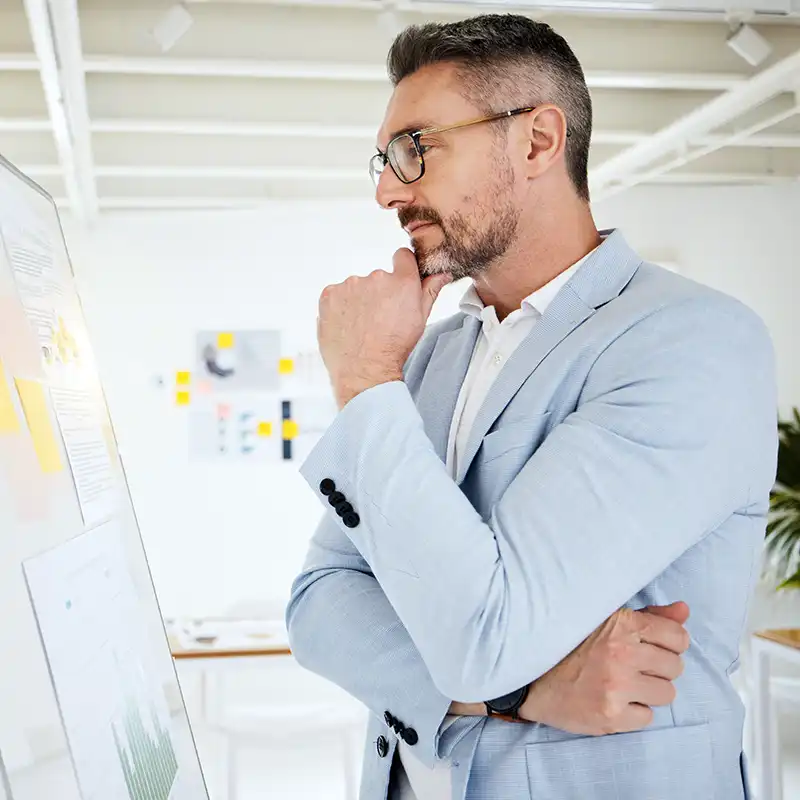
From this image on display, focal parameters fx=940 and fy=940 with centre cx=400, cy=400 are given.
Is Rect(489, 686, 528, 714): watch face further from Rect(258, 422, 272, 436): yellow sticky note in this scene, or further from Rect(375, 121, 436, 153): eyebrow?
Rect(258, 422, 272, 436): yellow sticky note

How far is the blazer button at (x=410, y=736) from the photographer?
119cm

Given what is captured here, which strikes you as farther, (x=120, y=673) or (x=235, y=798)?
(x=235, y=798)

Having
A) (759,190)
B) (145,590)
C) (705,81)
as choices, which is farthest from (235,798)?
(759,190)

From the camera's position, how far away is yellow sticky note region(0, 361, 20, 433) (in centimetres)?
94

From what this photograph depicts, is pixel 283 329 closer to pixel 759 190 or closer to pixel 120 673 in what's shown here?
pixel 759 190

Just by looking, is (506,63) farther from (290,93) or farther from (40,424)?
(290,93)

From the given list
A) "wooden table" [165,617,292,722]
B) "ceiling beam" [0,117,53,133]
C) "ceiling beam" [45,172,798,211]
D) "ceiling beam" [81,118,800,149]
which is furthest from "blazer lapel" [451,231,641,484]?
"ceiling beam" [45,172,798,211]

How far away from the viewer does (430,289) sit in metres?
1.33

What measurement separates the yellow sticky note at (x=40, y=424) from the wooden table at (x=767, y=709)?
3.24 meters

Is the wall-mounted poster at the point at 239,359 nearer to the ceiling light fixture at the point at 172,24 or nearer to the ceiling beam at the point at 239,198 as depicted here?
the ceiling beam at the point at 239,198

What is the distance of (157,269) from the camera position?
670 centimetres

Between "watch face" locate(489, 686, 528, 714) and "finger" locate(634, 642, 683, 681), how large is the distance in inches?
5.8

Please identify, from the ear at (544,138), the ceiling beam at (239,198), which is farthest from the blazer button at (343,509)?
the ceiling beam at (239,198)

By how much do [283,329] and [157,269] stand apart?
0.99 metres
